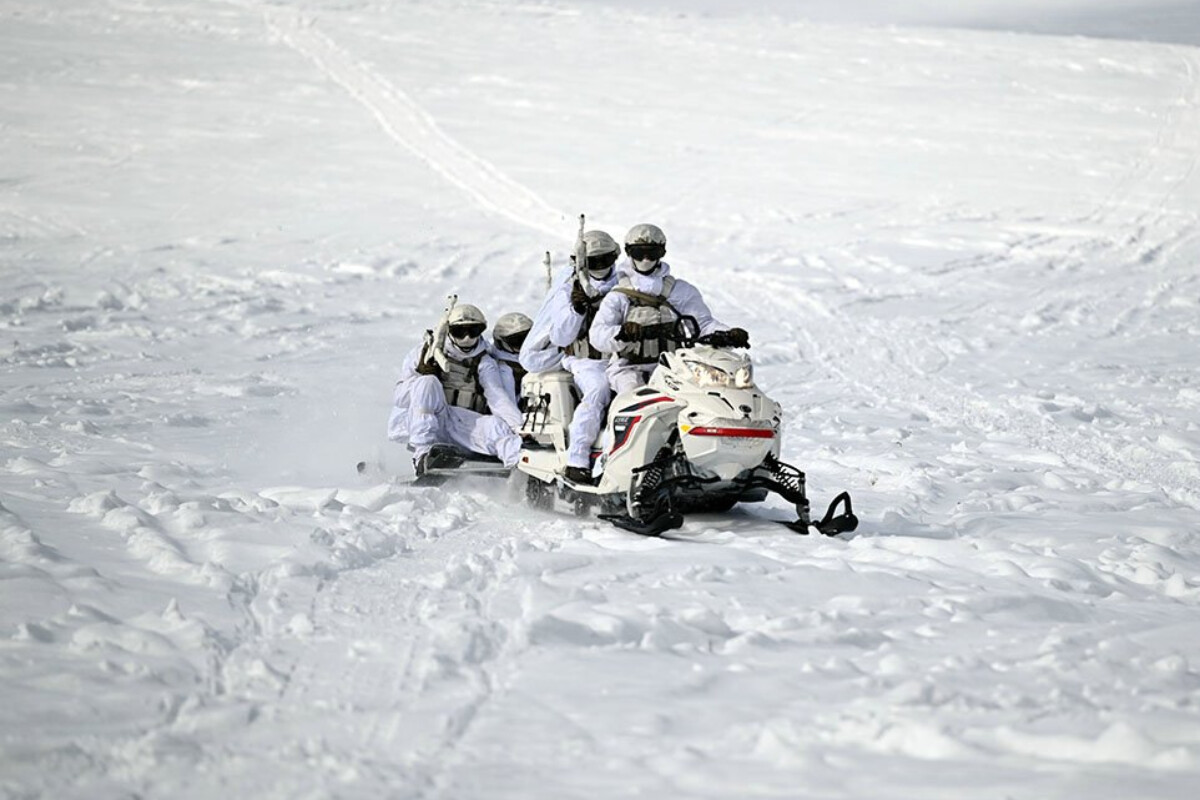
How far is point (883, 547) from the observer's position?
27.3 feet

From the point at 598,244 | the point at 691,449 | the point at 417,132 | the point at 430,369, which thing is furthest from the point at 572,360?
the point at 417,132

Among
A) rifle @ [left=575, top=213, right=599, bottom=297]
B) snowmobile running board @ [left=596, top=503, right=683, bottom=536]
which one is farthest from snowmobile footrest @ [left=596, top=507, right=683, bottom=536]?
rifle @ [left=575, top=213, right=599, bottom=297]

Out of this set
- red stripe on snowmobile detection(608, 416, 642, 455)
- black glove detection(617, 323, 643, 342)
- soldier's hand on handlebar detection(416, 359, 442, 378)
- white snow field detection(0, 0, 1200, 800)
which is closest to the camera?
white snow field detection(0, 0, 1200, 800)

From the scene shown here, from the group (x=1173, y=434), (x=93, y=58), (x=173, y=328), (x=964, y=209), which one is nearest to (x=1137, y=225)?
(x=964, y=209)

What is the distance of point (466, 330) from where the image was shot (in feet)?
36.4

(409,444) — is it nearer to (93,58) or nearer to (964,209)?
(964,209)

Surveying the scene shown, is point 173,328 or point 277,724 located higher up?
point 277,724

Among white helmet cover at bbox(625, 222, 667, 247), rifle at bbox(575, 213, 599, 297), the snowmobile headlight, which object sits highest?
white helmet cover at bbox(625, 222, 667, 247)

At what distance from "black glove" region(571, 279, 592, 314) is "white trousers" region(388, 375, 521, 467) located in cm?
135

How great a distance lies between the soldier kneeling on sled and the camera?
35.9ft

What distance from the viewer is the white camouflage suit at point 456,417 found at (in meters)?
10.9

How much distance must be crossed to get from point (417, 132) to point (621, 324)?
27629mm

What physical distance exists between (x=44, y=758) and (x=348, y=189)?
2718 centimetres

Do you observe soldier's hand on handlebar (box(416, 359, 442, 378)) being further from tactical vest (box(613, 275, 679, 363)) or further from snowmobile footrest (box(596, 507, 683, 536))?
snowmobile footrest (box(596, 507, 683, 536))
